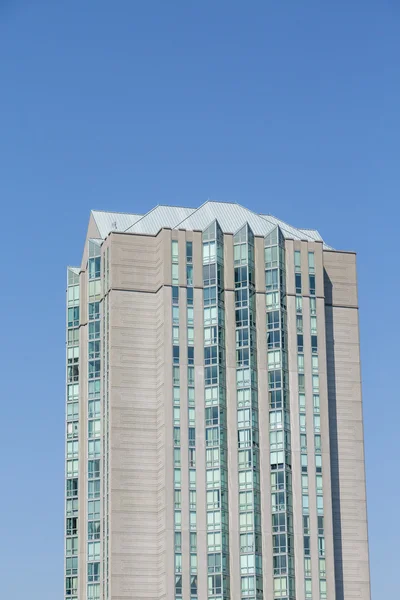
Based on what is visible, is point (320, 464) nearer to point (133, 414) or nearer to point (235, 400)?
point (235, 400)

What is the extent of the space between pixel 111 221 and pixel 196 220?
1100 cm

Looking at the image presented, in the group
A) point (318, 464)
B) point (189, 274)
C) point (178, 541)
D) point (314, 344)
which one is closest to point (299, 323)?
point (314, 344)

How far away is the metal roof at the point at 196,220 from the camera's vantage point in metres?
166

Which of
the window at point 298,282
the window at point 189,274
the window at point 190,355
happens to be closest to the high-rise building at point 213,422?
the window at point 189,274

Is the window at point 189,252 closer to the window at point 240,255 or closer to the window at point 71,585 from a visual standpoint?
the window at point 240,255

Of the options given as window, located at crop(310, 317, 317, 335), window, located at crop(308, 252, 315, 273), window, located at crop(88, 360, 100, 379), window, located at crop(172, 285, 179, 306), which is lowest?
window, located at crop(88, 360, 100, 379)

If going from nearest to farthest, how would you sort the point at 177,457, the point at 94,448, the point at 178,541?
the point at 178,541
the point at 177,457
the point at 94,448

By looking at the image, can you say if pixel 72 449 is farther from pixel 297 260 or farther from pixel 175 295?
pixel 297 260

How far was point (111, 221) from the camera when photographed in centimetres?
16975

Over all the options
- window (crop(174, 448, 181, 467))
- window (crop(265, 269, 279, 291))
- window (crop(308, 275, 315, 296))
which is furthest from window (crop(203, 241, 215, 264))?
window (crop(174, 448, 181, 467))

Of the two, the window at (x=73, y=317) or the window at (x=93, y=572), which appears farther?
the window at (x=73, y=317)

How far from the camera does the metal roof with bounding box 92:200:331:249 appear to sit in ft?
543

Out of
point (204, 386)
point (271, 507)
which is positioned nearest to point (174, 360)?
point (204, 386)

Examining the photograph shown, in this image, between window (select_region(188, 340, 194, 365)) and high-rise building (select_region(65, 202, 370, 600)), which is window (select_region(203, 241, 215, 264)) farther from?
window (select_region(188, 340, 194, 365))
